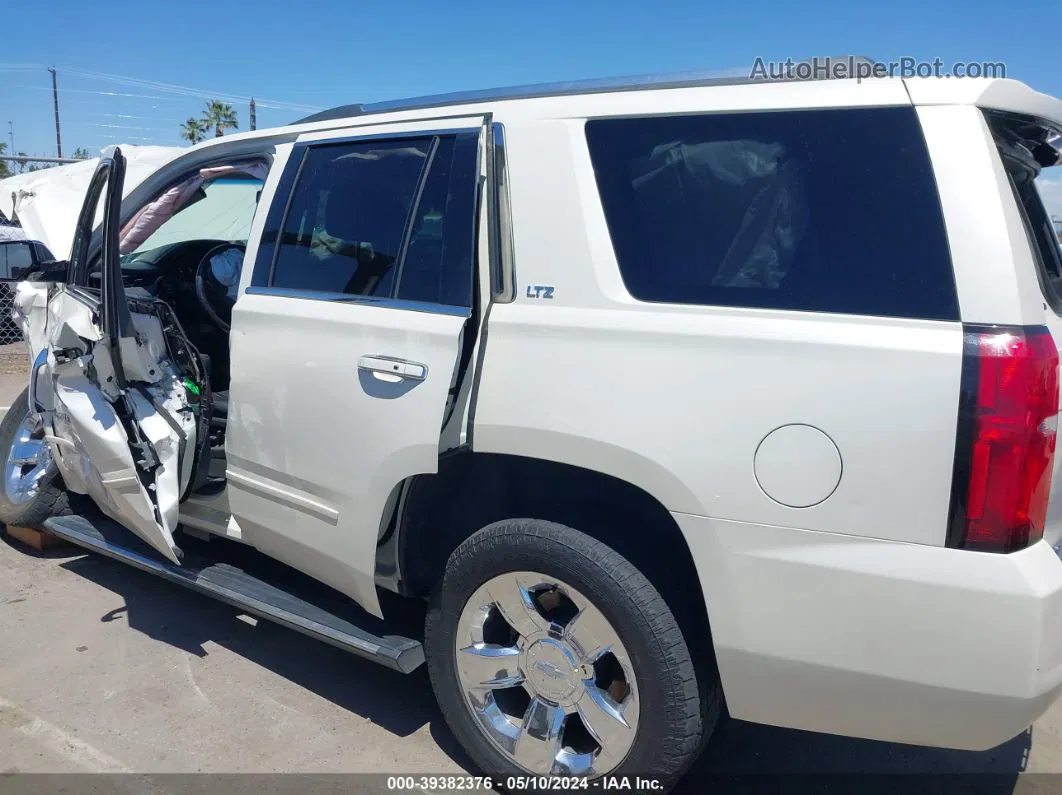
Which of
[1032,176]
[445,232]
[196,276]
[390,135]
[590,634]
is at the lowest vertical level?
[590,634]

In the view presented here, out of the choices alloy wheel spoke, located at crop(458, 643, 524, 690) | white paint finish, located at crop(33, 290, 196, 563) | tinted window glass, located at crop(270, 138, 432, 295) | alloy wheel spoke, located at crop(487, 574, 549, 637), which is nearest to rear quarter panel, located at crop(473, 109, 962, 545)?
alloy wheel spoke, located at crop(487, 574, 549, 637)

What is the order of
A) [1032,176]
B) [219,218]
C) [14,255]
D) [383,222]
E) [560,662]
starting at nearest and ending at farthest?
[1032,176], [560,662], [383,222], [219,218], [14,255]

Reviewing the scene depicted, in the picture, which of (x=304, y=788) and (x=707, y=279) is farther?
(x=304, y=788)

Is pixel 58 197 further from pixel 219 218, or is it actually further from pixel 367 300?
pixel 367 300

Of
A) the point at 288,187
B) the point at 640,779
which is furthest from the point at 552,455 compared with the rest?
the point at 288,187

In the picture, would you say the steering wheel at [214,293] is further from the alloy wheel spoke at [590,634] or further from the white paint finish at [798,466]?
the white paint finish at [798,466]

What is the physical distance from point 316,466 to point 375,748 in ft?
3.38

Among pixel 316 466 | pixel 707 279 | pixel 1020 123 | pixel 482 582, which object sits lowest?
pixel 482 582

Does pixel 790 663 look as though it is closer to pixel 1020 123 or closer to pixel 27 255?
pixel 1020 123

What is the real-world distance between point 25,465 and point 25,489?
0.17 m

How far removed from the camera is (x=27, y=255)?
32.8ft

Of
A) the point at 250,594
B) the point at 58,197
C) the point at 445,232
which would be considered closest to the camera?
the point at 445,232

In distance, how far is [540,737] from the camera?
260 centimetres

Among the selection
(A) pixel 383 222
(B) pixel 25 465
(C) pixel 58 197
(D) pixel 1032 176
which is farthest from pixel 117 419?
(C) pixel 58 197
